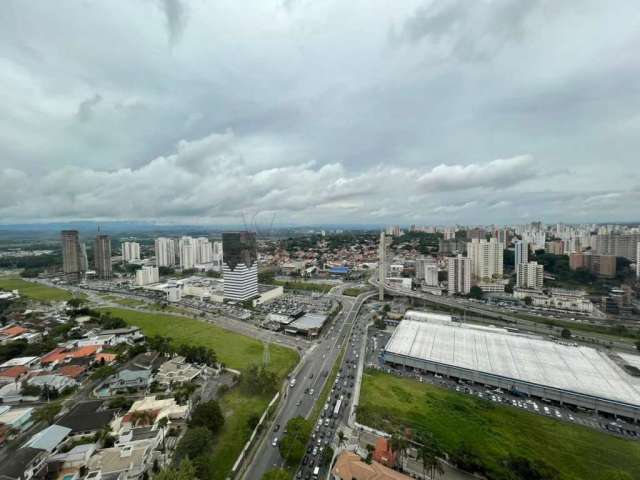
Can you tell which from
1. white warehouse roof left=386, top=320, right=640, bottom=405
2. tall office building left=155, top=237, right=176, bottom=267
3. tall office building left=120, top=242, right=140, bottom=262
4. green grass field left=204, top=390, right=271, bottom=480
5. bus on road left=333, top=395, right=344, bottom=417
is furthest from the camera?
tall office building left=120, top=242, right=140, bottom=262

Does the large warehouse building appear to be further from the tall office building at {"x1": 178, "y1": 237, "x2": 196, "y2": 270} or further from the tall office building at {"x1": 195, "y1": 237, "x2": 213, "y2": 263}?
the tall office building at {"x1": 195, "y1": 237, "x2": 213, "y2": 263}

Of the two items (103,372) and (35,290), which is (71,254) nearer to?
(35,290)

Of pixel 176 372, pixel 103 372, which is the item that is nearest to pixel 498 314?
pixel 176 372

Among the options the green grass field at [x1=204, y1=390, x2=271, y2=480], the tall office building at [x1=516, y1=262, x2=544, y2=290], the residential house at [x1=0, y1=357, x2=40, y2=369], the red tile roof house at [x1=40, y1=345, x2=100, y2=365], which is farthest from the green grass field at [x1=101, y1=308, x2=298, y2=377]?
the tall office building at [x1=516, y1=262, x2=544, y2=290]

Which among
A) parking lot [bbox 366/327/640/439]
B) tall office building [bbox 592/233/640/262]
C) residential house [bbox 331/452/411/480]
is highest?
tall office building [bbox 592/233/640/262]

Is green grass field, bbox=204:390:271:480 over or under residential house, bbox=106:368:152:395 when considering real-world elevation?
under
